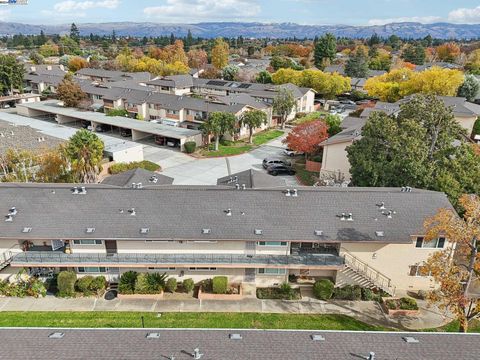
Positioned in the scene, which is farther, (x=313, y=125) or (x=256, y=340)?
(x=313, y=125)

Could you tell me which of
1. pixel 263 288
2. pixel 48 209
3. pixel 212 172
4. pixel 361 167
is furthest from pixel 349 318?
pixel 212 172

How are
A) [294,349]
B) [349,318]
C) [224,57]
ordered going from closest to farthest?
[294,349] < [349,318] < [224,57]

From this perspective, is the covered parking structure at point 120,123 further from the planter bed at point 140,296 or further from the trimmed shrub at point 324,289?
the trimmed shrub at point 324,289

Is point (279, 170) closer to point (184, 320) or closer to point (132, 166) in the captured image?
point (132, 166)

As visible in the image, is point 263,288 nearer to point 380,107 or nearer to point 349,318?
point 349,318

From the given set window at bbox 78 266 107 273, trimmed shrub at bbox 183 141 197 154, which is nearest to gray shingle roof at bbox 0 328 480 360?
window at bbox 78 266 107 273

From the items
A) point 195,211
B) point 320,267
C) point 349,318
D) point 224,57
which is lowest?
point 349,318

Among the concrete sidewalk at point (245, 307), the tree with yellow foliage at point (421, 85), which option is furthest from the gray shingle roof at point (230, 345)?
the tree with yellow foliage at point (421, 85)
